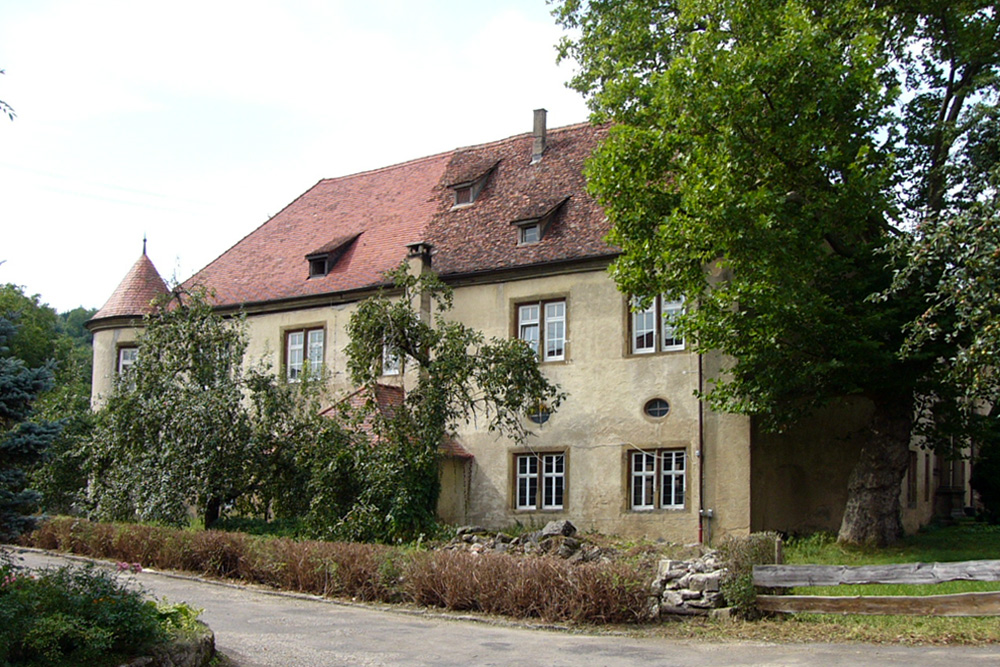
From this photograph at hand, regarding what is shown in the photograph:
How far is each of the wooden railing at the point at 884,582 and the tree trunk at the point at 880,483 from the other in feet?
23.1

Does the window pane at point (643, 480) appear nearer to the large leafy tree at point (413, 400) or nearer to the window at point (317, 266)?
the large leafy tree at point (413, 400)

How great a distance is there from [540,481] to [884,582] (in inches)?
486

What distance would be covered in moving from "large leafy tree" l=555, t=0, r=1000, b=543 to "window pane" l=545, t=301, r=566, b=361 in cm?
449

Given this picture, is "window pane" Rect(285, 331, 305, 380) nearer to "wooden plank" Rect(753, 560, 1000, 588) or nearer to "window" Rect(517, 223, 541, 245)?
"window" Rect(517, 223, 541, 245)

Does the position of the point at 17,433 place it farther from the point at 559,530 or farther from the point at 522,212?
the point at 522,212

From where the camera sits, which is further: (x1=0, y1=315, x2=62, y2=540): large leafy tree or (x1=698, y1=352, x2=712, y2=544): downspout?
(x1=698, y1=352, x2=712, y2=544): downspout

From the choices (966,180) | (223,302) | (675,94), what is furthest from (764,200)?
(223,302)

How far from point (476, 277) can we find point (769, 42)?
1010cm

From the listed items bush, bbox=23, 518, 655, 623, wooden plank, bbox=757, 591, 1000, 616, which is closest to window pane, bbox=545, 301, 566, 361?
bush, bbox=23, 518, 655, 623

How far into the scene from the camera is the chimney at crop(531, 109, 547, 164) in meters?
30.4

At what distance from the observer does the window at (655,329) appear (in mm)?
24938

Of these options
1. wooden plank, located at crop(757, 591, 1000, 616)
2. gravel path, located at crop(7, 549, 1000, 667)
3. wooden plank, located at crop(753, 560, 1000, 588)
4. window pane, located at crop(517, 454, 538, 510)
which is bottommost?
gravel path, located at crop(7, 549, 1000, 667)

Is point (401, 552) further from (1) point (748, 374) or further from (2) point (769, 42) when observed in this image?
(2) point (769, 42)

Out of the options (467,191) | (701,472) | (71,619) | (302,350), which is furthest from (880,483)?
(71,619)
